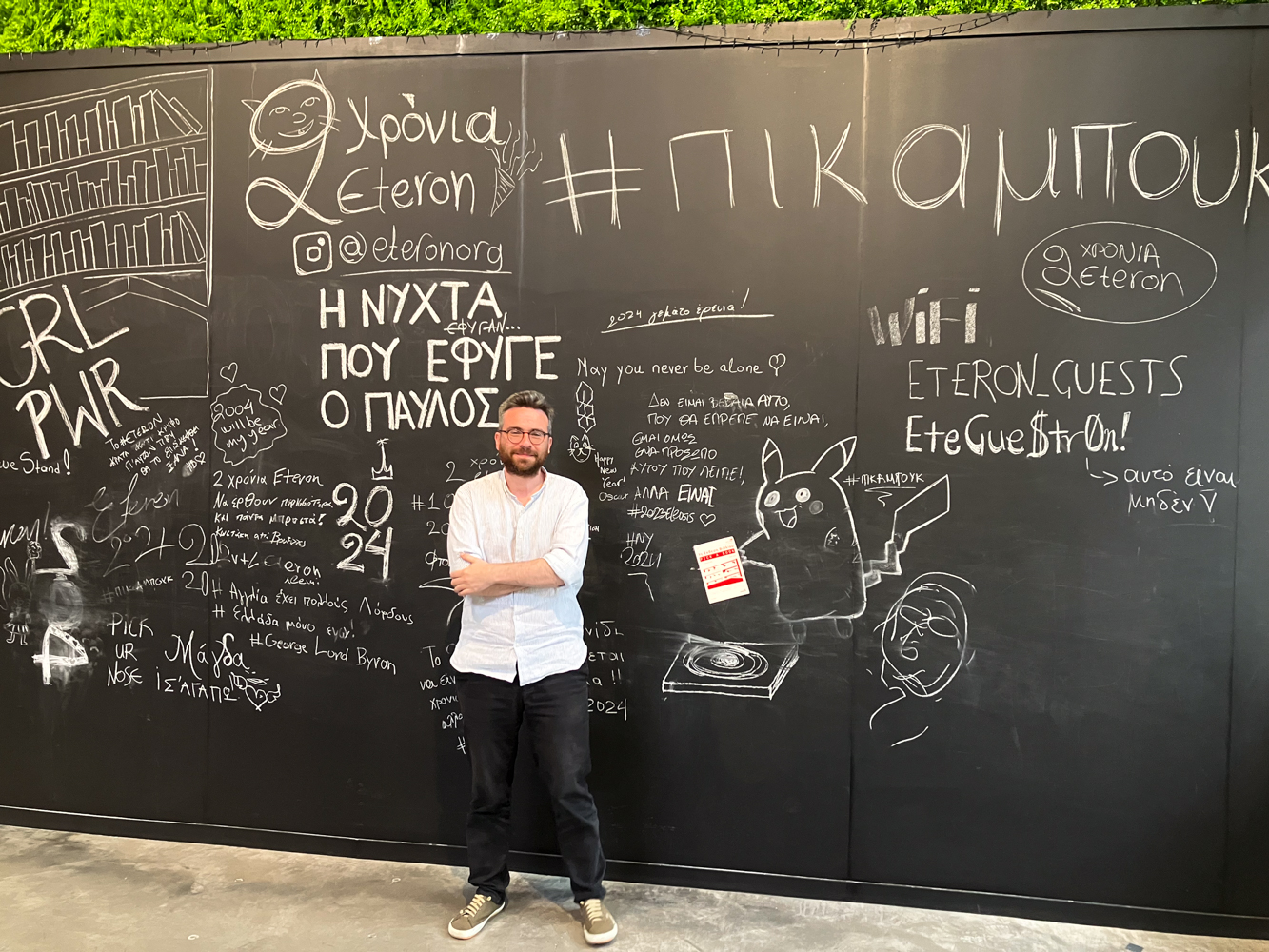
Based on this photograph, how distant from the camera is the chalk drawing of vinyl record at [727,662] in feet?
10.9

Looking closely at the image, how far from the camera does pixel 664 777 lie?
3371 millimetres

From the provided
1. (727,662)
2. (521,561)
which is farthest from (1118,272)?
(521,561)

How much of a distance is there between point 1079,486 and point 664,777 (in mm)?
1891

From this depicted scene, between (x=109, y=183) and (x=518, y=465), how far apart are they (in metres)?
2.26

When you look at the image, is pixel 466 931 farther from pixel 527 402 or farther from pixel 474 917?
pixel 527 402

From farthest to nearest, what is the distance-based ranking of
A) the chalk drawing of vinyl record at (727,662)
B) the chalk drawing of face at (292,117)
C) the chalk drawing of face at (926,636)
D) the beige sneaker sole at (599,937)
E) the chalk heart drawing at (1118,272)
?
the chalk drawing of face at (292,117) → the chalk drawing of vinyl record at (727,662) → the chalk drawing of face at (926,636) → the chalk heart drawing at (1118,272) → the beige sneaker sole at (599,937)

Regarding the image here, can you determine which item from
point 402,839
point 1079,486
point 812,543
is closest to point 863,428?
point 812,543

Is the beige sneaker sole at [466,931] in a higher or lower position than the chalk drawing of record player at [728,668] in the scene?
lower

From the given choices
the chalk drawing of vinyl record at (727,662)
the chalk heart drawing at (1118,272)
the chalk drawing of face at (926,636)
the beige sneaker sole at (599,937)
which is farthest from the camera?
the chalk drawing of vinyl record at (727,662)

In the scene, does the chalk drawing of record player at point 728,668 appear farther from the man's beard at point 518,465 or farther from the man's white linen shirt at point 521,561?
the man's beard at point 518,465

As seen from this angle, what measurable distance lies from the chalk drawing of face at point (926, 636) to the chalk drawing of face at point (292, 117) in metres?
2.94

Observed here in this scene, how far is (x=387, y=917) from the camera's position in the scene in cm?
311

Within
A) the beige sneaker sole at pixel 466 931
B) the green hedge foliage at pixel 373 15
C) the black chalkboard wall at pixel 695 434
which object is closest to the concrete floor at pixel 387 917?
the beige sneaker sole at pixel 466 931

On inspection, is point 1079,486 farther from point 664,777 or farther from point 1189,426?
point 664,777
